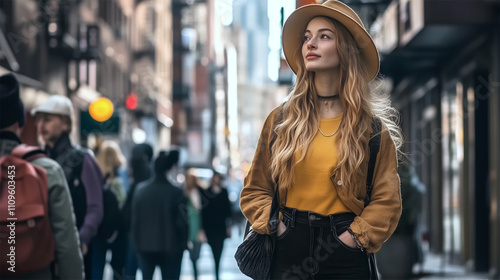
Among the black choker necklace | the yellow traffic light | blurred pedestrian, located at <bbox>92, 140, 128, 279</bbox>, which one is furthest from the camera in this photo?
the yellow traffic light

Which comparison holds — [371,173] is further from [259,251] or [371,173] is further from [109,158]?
[109,158]

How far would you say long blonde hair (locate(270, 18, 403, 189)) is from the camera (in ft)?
11.7

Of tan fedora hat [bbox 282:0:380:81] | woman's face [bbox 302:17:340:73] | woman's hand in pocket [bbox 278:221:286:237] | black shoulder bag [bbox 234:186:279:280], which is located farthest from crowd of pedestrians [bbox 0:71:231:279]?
woman's face [bbox 302:17:340:73]

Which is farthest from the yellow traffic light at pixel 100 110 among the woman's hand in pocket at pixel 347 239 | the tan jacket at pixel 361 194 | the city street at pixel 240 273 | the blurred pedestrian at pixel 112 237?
the woman's hand in pocket at pixel 347 239

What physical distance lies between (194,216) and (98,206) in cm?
653

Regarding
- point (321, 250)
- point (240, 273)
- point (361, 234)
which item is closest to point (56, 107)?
point (321, 250)

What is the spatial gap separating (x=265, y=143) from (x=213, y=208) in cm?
891

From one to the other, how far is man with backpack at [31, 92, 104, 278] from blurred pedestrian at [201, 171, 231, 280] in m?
5.66

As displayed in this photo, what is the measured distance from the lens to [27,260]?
164 inches

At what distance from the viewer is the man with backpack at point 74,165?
6629 millimetres

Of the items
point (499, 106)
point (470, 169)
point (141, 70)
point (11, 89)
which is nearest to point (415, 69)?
point (470, 169)

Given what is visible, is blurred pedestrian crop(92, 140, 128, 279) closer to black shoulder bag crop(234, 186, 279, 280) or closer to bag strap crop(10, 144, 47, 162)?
bag strap crop(10, 144, 47, 162)

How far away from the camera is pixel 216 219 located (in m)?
12.4

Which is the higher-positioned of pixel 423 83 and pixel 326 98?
pixel 423 83
